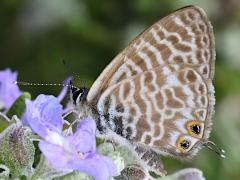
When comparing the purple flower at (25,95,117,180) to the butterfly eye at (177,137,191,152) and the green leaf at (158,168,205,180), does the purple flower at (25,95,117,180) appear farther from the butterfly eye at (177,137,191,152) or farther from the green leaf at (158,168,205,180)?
the butterfly eye at (177,137,191,152)

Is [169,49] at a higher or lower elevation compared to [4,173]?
higher

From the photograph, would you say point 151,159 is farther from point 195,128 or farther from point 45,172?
point 45,172

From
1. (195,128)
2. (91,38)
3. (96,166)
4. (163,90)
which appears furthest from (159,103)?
(91,38)

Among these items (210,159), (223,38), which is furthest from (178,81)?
(223,38)

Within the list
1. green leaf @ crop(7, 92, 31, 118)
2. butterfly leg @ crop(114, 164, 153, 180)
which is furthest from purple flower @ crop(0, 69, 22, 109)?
→ butterfly leg @ crop(114, 164, 153, 180)

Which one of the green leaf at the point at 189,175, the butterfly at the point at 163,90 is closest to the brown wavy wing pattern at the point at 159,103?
the butterfly at the point at 163,90

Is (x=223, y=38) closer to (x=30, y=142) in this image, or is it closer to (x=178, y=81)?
(x=178, y=81)
